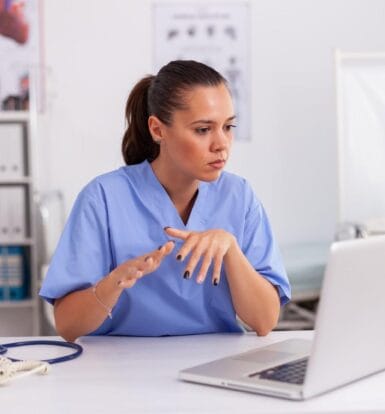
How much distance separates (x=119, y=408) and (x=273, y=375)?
25cm

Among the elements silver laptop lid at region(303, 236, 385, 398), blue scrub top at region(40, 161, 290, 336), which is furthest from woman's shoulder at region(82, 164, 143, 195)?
silver laptop lid at region(303, 236, 385, 398)

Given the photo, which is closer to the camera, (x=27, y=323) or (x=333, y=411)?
(x=333, y=411)

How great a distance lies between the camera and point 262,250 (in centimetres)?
178

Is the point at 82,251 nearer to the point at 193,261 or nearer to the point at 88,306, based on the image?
the point at 88,306

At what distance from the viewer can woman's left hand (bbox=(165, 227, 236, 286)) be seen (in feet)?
4.70

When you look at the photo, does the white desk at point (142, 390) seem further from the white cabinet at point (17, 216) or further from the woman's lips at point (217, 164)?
the white cabinet at point (17, 216)

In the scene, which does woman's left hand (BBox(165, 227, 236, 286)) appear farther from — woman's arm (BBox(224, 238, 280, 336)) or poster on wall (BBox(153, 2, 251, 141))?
poster on wall (BBox(153, 2, 251, 141))

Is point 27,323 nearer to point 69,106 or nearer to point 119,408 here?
point 69,106

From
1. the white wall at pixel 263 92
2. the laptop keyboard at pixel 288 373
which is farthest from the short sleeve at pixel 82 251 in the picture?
the white wall at pixel 263 92

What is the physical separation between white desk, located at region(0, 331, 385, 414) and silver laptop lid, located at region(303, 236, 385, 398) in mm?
34

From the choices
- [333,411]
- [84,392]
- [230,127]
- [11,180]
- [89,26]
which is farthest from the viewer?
[89,26]

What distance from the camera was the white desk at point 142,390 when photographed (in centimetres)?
114

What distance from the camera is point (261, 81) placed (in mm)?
3934

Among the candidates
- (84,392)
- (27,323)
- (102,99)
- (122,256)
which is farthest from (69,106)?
(84,392)
